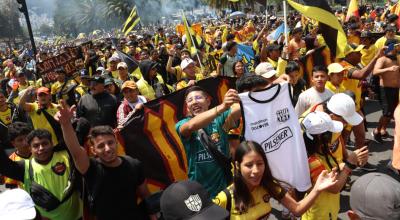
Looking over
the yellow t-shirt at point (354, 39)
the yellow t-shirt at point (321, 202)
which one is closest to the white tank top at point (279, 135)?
the yellow t-shirt at point (321, 202)

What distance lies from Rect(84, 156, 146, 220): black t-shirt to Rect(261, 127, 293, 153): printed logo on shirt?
101cm

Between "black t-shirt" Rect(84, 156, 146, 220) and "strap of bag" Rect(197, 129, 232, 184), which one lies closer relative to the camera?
"black t-shirt" Rect(84, 156, 146, 220)

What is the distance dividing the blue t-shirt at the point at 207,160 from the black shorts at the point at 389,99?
4014 millimetres

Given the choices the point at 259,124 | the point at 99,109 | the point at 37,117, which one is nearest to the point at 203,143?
the point at 259,124

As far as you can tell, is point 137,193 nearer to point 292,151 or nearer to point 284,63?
point 292,151

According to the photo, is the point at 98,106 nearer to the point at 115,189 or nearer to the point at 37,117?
the point at 37,117

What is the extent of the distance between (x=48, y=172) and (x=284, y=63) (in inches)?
158

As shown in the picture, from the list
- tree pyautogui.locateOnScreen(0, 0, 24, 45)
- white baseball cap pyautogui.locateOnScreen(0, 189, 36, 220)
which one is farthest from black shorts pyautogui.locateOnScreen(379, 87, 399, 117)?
tree pyautogui.locateOnScreen(0, 0, 24, 45)

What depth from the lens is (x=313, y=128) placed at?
296 centimetres

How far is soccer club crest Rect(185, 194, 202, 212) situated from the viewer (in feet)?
5.93

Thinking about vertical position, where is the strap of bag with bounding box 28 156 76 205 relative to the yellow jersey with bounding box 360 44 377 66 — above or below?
below

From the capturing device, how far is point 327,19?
480 centimetres

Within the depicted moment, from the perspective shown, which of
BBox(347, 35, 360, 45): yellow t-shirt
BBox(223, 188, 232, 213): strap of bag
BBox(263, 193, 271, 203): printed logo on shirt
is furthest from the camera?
BBox(347, 35, 360, 45): yellow t-shirt

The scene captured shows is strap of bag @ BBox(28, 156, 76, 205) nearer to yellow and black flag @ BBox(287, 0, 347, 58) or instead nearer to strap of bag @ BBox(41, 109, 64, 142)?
strap of bag @ BBox(41, 109, 64, 142)
